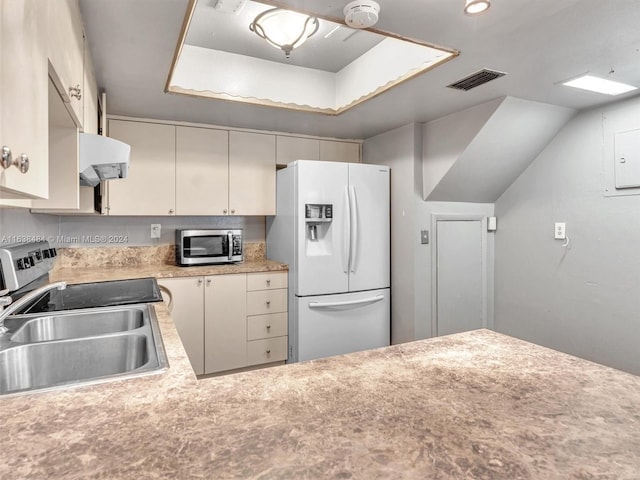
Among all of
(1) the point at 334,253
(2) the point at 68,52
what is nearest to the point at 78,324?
(2) the point at 68,52

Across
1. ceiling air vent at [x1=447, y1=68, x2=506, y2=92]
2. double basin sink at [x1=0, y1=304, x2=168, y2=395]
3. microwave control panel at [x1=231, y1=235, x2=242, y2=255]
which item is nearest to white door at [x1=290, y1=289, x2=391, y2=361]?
microwave control panel at [x1=231, y1=235, x2=242, y2=255]

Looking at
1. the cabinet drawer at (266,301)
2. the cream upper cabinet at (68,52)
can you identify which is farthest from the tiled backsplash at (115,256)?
the cream upper cabinet at (68,52)

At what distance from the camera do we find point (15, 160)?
0.71 meters

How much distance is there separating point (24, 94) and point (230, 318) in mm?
2432

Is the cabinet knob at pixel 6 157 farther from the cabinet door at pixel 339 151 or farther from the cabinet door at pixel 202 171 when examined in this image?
the cabinet door at pixel 339 151

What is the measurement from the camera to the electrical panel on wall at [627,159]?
7.95 feet

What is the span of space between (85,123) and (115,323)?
88 cm

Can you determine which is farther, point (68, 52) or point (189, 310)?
point (189, 310)

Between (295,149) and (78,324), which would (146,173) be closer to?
(295,149)

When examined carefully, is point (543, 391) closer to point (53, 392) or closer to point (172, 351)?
point (172, 351)

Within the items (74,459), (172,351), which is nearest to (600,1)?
(172,351)

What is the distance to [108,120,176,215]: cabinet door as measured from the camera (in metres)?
2.92

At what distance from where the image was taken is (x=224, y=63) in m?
2.45

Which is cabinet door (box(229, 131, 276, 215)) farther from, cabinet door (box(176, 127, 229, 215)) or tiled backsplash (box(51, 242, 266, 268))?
tiled backsplash (box(51, 242, 266, 268))
